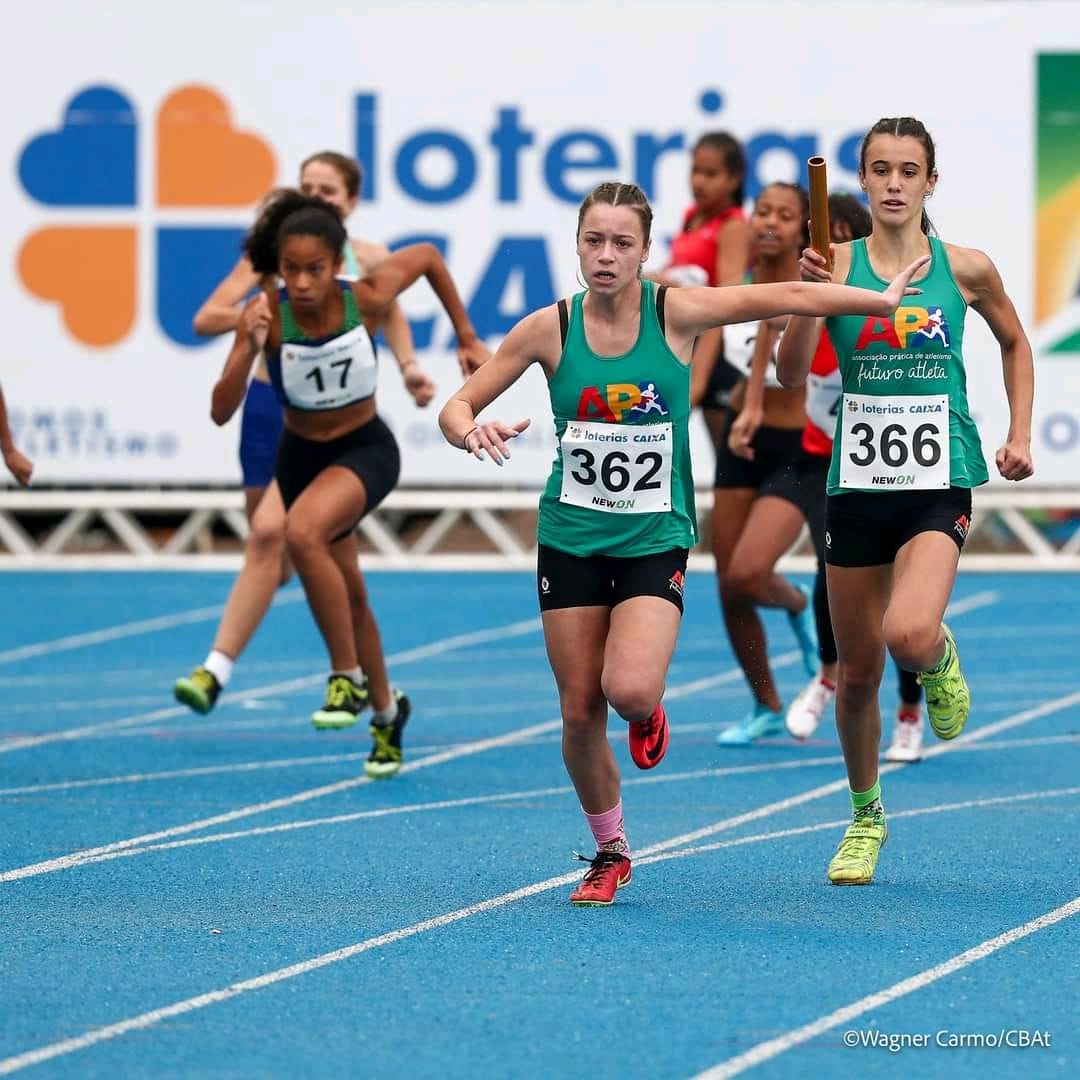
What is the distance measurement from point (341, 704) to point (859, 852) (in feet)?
9.42

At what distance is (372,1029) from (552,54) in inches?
493

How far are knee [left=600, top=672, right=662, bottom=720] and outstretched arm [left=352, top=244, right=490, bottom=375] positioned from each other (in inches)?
125

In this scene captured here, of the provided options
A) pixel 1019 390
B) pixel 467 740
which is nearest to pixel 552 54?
pixel 467 740

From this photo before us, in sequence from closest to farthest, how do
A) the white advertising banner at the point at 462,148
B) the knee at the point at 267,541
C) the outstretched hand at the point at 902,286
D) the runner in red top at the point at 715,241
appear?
the outstretched hand at the point at 902,286
the knee at the point at 267,541
the runner in red top at the point at 715,241
the white advertising banner at the point at 462,148

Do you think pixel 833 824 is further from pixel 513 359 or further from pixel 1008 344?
pixel 513 359

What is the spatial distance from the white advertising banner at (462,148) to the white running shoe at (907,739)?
696 centimetres

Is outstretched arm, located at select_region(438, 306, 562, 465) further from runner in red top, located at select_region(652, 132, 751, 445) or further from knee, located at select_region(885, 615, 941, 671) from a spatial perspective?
runner in red top, located at select_region(652, 132, 751, 445)

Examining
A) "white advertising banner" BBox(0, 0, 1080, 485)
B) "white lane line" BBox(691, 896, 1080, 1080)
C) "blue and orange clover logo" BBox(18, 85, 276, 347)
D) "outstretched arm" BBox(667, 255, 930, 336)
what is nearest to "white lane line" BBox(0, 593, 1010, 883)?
"white lane line" BBox(691, 896, 1080, 1080)

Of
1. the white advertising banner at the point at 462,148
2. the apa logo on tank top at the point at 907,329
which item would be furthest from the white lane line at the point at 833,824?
the white advertising banner at the point at 462,148

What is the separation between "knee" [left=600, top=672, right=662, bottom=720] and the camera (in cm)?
632

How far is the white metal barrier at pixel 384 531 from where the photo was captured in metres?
17.4

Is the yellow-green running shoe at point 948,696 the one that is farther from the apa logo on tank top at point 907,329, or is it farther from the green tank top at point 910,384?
the apa logo on tank top at point 907,329

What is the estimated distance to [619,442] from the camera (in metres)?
6.52

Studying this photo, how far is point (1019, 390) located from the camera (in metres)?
6.91
